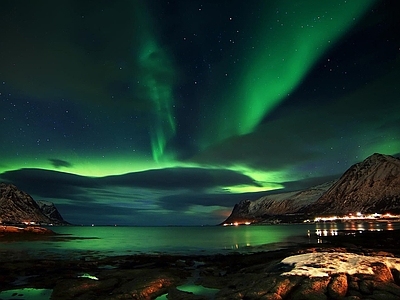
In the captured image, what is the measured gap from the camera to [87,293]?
19.2 m

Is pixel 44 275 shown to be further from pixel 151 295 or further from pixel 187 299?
pixel 187 299

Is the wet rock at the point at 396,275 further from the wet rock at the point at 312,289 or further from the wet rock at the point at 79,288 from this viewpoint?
the wet rock at the point at 79,288

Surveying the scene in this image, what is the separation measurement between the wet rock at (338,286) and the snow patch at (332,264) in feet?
1.66

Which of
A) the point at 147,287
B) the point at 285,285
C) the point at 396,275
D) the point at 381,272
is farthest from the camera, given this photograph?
the point at 147,287

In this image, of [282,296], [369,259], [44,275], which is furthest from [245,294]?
[44,275]

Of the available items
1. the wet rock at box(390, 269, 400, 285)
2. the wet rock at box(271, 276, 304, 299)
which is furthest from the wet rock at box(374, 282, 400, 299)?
the wet rock at box(271, 276, 304, 299)

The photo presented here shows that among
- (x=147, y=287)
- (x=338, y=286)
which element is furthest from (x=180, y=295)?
(x=338, y=286)

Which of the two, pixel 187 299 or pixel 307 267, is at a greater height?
pixel 307 267

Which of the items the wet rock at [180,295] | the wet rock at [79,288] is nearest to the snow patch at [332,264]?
the wet rock at [180,295]

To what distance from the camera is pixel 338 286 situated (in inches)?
635

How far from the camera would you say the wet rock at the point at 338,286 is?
51.3 feet

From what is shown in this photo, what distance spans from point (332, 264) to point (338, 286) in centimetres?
233

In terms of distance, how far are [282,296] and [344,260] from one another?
5470 millimetres

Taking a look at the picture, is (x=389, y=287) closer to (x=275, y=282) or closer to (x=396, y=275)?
(x=396, y=275)
